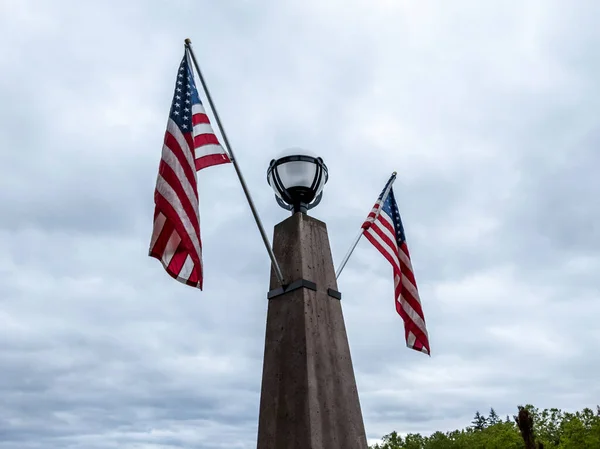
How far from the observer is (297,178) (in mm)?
5785

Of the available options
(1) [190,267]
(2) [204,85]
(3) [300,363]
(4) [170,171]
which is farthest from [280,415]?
(2) [204,85]

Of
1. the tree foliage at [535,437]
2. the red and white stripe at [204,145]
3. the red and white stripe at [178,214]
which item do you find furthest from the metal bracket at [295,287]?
the tree foliage at [535,437]

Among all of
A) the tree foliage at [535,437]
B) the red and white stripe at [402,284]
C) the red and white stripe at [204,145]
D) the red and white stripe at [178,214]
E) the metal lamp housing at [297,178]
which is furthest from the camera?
the tree foliage at [535,437]

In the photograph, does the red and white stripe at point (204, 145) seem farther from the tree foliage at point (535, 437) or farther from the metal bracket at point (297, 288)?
the tree foliage at point (535, 437)

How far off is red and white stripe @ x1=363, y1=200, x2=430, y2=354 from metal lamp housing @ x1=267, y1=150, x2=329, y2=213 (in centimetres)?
111

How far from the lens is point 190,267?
4910mm

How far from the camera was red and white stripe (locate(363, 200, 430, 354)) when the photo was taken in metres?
6.68

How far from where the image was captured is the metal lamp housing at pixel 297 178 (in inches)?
228

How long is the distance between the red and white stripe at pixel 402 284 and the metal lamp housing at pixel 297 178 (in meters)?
1.11

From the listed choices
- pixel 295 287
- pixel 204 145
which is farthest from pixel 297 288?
pixel 204 145

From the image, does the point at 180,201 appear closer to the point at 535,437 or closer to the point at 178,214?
the point at 178,214

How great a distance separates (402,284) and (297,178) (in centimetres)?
207

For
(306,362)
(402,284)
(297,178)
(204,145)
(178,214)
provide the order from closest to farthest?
1. (306,362)
2. (178,214)
3. (204,145)
4. (297,178)
5. (402,284)

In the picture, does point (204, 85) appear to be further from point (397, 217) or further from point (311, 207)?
point (397, 217)
